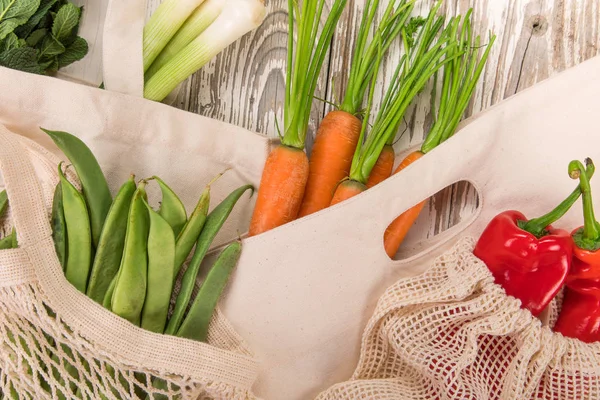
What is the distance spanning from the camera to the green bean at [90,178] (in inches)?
36.1

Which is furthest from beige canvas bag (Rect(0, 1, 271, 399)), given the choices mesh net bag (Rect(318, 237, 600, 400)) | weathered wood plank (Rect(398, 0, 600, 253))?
weathered wood plank (Rect(398, 0, 600, 253))

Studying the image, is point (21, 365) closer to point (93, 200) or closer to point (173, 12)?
point (93, 200)

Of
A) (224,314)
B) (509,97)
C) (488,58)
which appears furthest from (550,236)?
(224,314)

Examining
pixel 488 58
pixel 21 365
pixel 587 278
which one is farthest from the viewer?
pixel 488 58

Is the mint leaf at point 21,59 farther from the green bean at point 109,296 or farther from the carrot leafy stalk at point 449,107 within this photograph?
the carrot leafy stalk at point 449,107

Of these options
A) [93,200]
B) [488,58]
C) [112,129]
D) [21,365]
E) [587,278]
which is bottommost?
[21,365]

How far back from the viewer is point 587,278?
3.10 ft

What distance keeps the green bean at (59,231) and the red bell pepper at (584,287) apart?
0.78m

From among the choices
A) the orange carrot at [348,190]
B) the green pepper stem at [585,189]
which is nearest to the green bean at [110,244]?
the orange carrot at [348,190]

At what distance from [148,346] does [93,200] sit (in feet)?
0.81

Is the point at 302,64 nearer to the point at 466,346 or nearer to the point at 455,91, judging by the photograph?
the point at 455,91

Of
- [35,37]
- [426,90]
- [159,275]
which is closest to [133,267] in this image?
[159,275]

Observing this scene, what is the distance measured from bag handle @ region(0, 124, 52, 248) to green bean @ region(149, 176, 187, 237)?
0.17 m

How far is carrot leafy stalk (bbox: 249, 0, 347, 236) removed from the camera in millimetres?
1002
